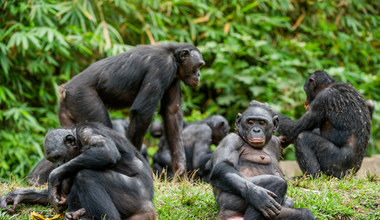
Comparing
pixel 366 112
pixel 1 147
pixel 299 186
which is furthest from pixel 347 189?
pixel 1 147

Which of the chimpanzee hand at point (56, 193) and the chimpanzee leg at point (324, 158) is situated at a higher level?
the chimpanzee hand at point (56, 193)

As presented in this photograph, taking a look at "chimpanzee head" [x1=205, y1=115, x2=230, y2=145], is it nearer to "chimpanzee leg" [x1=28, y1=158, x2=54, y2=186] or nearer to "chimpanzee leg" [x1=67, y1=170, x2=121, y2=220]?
"chimpanzee leg" [x1=28, y1=158, x2=54, y2=186]

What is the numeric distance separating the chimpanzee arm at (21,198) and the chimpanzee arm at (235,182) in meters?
1.78

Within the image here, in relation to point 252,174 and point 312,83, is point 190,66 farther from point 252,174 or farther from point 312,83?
point 252,174

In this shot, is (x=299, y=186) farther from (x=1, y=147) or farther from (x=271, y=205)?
(x=1, y=147)

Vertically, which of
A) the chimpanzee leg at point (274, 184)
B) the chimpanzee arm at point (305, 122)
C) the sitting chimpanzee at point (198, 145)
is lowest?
the sitting chimpanzee at point (198, 145)

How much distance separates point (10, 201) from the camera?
193 inches

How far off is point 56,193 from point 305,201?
2.47m

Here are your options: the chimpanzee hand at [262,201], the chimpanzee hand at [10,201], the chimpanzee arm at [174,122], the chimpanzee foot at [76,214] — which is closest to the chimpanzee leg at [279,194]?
the chimpanzee hand at [262,201]

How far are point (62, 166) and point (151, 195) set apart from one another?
2.77 ft

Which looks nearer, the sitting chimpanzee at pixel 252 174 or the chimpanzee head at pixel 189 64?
the sitting chimpanzee at pixel 252 174

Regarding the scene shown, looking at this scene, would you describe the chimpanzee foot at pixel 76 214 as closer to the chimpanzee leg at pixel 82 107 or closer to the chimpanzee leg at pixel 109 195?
the chimpanzee leg at pixel 109 195

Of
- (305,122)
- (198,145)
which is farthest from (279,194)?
(198,145)

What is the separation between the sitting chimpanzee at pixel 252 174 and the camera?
167 inches
